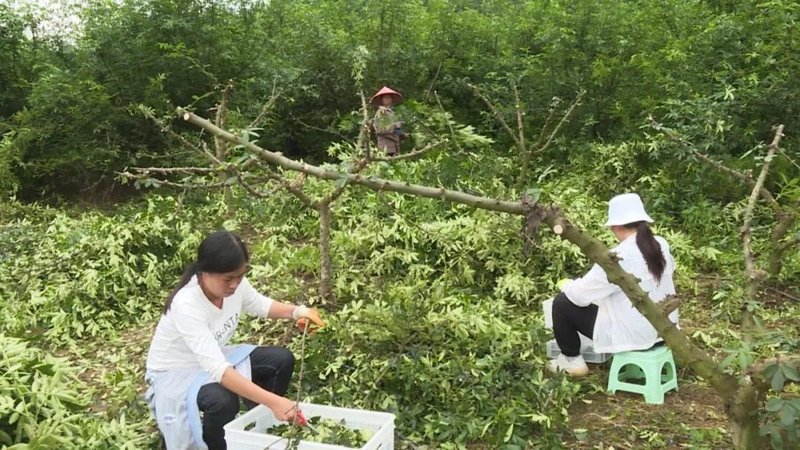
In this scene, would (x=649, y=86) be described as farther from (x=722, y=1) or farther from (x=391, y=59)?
(x=391, y=59)

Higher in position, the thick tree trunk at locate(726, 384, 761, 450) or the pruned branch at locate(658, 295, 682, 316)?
the pruned branch at locate(658, 295, 682, 316)

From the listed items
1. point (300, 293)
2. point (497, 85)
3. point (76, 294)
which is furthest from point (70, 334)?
point (497, 85)

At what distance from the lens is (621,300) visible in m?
3.10

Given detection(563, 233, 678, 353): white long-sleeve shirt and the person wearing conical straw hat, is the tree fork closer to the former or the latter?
detection(563, 233, 678, 353): white long-sleeve shirt

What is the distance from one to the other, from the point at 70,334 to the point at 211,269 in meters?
2.16

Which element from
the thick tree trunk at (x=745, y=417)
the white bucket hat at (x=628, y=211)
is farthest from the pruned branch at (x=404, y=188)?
the white bucket hat at (x=628, y=211)

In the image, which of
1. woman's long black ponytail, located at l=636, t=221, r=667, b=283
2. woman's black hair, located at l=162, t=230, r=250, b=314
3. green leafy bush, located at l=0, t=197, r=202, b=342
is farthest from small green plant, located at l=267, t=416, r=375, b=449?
green leafy bush, located at l=0, t=197, r=202, b=342

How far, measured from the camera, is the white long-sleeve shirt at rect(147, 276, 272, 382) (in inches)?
93.6

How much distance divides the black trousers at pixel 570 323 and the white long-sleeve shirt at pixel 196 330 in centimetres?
147

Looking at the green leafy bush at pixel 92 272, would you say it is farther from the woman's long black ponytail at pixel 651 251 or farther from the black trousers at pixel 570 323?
the woman's long black ponytail at pixel 651 251

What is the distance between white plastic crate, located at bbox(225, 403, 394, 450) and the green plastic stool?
4.31ft

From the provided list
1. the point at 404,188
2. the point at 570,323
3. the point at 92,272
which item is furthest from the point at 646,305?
the point at 92,272

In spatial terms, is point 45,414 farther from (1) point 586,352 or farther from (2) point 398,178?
(2) point 398,178

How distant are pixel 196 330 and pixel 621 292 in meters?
1.94
